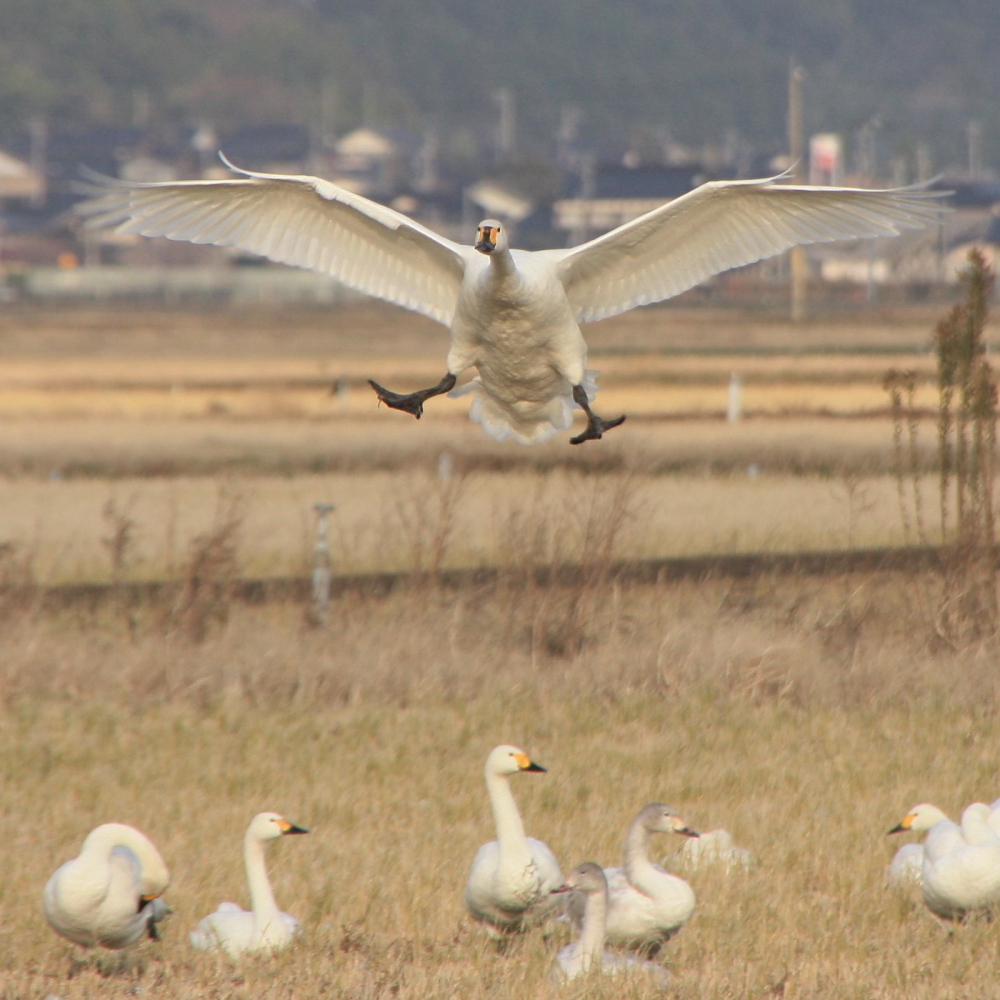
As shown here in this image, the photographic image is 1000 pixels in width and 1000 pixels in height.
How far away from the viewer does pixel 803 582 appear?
1469 centimetres

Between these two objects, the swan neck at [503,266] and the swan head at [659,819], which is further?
the swan neck at [503,266]

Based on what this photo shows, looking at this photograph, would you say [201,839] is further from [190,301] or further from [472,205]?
[472,205]

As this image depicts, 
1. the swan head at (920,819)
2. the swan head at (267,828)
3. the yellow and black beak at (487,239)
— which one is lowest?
the swan head at (920,819)

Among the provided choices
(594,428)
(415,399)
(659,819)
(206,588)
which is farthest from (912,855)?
(206,588)

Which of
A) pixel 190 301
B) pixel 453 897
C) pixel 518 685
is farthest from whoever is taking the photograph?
pixel 190 301

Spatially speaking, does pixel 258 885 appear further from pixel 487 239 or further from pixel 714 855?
pixel 487 239

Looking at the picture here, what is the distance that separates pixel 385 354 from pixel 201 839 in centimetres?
3372

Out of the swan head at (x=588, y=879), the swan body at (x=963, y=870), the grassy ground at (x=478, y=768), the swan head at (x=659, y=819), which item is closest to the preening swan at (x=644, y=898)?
the swan head at (x=659, y=819)

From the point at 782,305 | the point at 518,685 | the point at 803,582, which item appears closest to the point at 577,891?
the point at 518,685

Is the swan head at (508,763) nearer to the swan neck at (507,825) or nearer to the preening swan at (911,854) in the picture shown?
the swan neck at (507,825)

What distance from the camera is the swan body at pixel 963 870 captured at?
7.84 m

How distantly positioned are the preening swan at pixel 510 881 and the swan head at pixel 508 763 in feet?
1.51

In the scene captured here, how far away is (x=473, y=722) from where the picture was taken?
38.6ft

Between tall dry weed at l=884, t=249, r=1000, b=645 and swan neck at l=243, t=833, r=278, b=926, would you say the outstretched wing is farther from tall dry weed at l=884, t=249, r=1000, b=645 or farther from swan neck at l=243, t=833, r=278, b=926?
tall dry weed at l=884, t=249, r=1000, b=645
